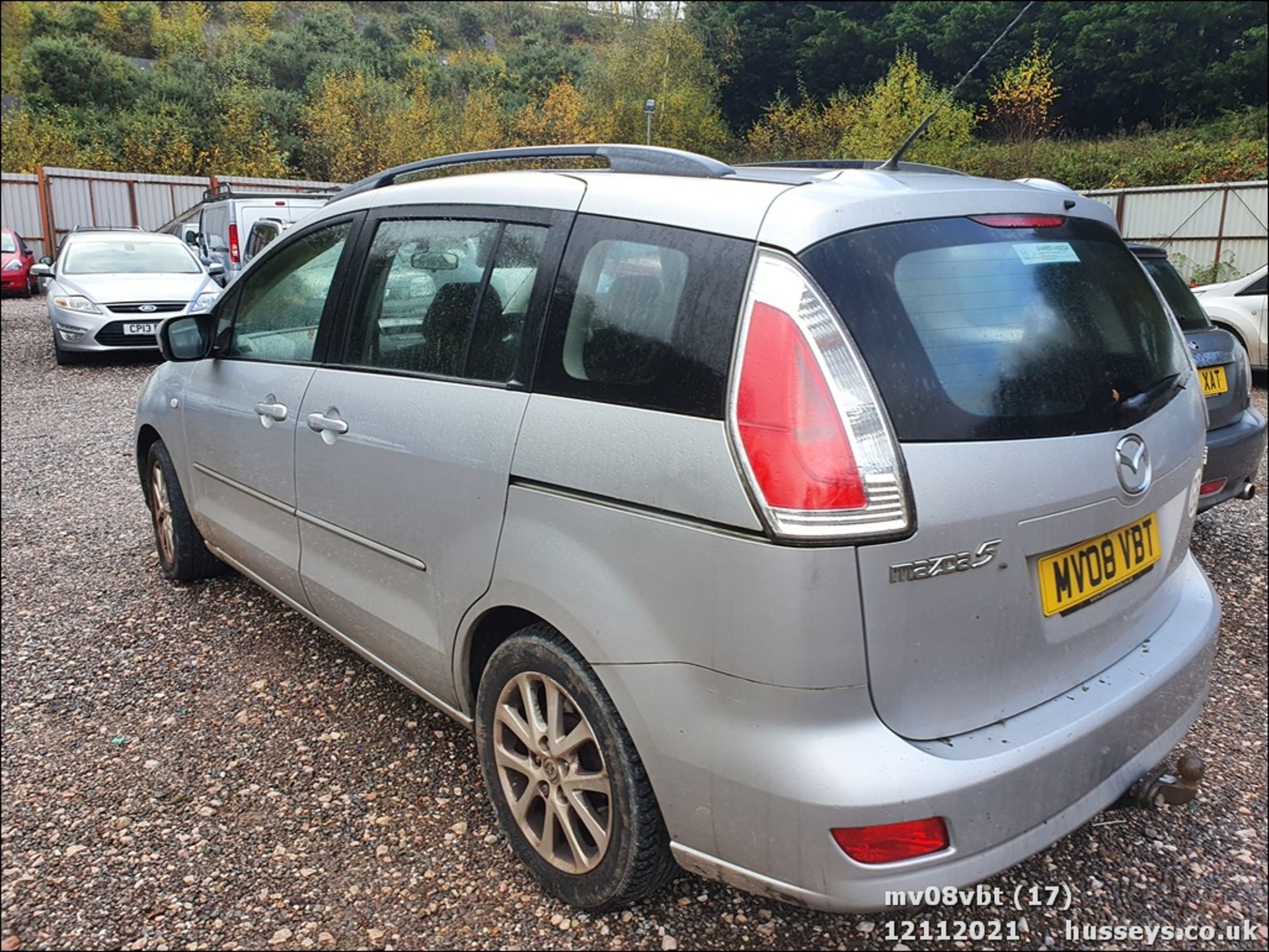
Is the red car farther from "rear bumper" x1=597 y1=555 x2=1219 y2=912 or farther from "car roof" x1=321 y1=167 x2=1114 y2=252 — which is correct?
"rear bumper" x1=597 y1=555 x2=1219 y2=912

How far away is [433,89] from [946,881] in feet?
177

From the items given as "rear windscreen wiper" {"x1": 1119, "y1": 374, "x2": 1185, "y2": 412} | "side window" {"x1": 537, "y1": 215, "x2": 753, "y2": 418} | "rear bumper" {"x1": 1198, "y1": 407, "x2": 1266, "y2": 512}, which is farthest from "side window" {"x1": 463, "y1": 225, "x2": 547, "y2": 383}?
"rear bumper" {"x1": 1198, "y1": 407, "x2": 1266, "y2": 512}

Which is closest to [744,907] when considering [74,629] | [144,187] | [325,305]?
[325,305]

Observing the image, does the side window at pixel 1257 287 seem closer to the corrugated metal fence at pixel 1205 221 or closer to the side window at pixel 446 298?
the corrugated metal fence at pixel 1205 221

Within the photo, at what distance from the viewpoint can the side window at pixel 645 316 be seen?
1.84m

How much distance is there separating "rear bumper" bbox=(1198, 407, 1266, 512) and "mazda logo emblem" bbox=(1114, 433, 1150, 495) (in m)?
2.46

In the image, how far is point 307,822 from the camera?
266 cm

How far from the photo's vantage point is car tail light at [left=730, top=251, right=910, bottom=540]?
5.48 feet

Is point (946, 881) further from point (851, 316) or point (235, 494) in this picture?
point (235, 494)

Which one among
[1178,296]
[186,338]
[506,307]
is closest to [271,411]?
[186,338]

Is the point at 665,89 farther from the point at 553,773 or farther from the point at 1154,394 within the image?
the point at 553,773

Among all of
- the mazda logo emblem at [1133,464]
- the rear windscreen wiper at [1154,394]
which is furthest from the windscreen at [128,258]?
the mazda logo emblem at [1133,464]

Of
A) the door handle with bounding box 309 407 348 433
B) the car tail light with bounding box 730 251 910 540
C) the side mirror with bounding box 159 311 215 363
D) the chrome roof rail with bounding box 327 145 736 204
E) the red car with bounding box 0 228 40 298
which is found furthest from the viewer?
the red car with bounding box 0 228 40 298

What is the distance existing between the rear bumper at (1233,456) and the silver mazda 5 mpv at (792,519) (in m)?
Result: 2.02
